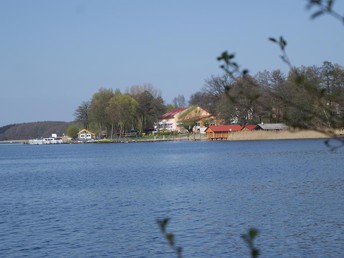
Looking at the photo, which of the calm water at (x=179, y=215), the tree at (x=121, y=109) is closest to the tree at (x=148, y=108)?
the tree at (x=121, y=109)

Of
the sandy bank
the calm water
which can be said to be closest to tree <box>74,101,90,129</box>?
the sandy bank

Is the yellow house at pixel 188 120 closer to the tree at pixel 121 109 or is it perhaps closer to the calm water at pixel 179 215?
the tree at pixel 121 109

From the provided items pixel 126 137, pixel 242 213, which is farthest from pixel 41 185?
pixel 126 137

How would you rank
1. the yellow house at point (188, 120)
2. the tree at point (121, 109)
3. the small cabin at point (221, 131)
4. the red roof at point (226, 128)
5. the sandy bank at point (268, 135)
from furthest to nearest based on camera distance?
the yellow house at point (188, 120) < the tree at point (121, 109) < the small cabin at point (221, 131) < the red roof at point (226, 128) < the sandy bank at point (268, 135)

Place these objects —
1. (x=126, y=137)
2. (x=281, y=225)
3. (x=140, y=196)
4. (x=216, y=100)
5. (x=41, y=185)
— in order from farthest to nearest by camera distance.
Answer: (x=126, y=137)
(x=216, y=100)
(x=41, y=185)
(x=140, y=196)
(x=281, y=225)

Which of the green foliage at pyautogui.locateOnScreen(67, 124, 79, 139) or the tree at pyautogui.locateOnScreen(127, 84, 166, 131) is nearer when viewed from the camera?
the tree at pyautogui.locateOnScreen(127, 84, 166, 131)

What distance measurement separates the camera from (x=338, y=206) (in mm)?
20750

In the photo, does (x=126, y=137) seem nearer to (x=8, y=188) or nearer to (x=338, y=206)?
(x=8, y=188)

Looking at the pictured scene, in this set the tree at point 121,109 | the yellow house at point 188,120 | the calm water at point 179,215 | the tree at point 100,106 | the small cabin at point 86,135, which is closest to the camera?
the calm water at point 179,215

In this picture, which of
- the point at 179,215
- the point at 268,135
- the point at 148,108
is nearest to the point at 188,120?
the point at 148,108

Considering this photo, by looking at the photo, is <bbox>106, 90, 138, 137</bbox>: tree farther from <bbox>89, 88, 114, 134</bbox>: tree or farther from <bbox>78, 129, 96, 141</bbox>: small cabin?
<bbox>78, 129, 96, 141</bbox>: small cabin

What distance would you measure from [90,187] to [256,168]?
45.7 feet

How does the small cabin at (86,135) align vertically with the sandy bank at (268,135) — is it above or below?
above

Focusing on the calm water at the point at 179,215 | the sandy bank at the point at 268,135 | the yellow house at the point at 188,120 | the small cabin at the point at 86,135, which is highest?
the yellow house at the point at 188,120
